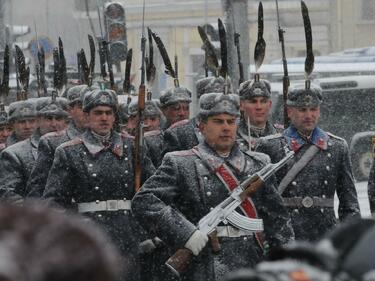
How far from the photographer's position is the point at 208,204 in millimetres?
7555

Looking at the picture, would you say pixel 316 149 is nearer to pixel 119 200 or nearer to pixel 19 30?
pixel 119 200

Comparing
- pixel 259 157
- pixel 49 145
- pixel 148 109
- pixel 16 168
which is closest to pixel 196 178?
pixel 259 157

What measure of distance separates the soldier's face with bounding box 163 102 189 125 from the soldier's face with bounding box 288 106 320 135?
10.1ft

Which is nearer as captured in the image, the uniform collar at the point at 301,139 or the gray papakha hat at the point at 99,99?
the uniform collar at the point at 301,139

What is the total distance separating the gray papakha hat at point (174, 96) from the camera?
12344 millimetres

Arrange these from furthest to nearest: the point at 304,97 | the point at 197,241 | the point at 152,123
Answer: the point at 152,123, the point at 304,97, the point at 197,241

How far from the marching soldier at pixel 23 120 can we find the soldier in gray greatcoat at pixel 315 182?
3.93 m

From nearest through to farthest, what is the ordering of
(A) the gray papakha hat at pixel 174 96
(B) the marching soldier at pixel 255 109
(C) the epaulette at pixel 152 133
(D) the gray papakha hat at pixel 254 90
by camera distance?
(B) the marching soldier at pixel 255 109 < (D) the gray papakha hat at pixel 254 90 < (C) the epaulette at pixel 152 133 < (A) the gray papakha hat at pixel 174 96

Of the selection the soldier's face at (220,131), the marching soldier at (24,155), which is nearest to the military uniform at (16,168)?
the marching soldier at (24,155)

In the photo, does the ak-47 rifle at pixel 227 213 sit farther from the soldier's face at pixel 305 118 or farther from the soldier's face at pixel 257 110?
the soldier's face at pixel 257 110

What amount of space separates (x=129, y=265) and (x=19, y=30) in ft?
60.6

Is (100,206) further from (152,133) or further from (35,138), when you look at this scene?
(35,138)

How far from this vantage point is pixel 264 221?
7641mm

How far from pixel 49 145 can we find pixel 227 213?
281 cm
